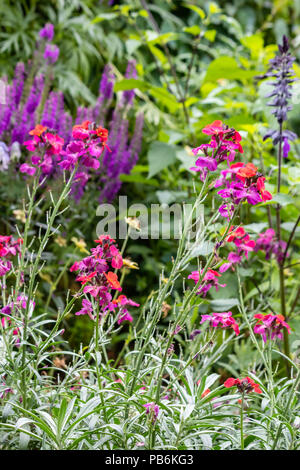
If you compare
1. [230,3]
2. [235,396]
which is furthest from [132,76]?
[230,3]

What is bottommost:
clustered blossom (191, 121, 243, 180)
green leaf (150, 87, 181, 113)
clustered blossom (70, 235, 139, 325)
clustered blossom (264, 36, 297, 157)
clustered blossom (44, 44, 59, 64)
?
clustered blossom (70, 235, 139, 325)

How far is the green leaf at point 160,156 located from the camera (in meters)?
2.14

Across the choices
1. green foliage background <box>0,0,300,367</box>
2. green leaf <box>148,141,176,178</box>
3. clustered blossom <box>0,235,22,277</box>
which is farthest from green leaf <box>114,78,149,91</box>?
clustered blossom <box>0,235,22,277</box>

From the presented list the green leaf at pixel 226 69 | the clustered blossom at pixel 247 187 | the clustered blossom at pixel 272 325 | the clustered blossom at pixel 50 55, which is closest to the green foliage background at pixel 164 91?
the green leaf at pixel 226 69

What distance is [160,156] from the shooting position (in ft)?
7.20

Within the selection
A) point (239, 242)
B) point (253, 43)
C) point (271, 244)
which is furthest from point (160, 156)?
point (239, 242)

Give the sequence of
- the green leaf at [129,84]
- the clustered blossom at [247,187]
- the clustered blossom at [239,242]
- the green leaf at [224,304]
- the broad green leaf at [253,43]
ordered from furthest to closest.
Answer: the broad green leaf at [253,43] < the green leaf at [129,84] < the green leaf at [224,304] < the clustered blossom at [239,242] < the clustered blossom at [247,187]

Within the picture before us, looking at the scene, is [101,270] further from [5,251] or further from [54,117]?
[54,117]

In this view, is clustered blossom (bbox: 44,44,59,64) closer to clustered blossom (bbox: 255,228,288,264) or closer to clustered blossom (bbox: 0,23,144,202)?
clustered blossom (bbox: 0,23,144,202)

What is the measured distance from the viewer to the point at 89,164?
1078 mm

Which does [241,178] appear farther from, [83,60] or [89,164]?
[83,60]

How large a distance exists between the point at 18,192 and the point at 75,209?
9.0 inches

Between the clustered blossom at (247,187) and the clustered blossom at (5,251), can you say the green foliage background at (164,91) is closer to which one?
the clustered blossom at (5,251)

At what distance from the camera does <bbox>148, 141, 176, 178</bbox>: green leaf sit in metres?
2.14
